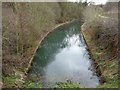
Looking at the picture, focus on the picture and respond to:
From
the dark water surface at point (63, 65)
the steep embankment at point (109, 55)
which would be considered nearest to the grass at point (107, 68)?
the steep embankment at point (109, 55)

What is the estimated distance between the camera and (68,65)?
72.3ft

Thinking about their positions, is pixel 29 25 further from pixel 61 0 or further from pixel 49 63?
pixel 61 0

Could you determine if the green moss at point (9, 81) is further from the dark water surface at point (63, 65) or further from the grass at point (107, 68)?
the grass at point (107, 68)

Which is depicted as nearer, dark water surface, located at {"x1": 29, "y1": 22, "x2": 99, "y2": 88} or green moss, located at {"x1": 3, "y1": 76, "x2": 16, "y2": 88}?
green moss, located at {"x1": 3, "y1": 76, "x2": 16, "y2": 88}

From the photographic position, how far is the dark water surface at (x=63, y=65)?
59.4ft

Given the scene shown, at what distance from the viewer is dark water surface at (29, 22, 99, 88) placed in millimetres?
18094

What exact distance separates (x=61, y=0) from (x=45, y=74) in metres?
37.6

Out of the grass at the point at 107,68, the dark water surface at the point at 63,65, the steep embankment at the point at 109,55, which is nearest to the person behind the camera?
the grass at the point at 107,68

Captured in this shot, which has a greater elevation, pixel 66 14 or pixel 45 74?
pixel 66 14

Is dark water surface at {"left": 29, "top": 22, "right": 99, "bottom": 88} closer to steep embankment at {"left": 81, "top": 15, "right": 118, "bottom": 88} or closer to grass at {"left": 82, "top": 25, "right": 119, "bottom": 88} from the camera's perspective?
grass at {"left": 82, "top": 25, "right": 119, "bottom": 88}

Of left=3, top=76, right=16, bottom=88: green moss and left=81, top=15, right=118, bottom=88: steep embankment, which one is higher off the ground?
left=81, top=15, right=118, bottom=88: steep embankment

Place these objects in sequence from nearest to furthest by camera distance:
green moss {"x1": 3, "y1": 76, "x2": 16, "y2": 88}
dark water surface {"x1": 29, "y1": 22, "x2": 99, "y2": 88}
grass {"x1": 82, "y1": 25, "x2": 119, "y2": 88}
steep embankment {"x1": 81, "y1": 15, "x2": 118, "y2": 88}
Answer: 1. grass {"x1": 82, "y1": 25, "x2": 119, "y2": 88}
2. green moss {"x1": 3, "y1": 76, "x2": 16, "y2": 88}
3. steep embankment {"x1": 81, "y1": 15, "x2": 118, "y2": 88}
4. dark water surface {"x1": 29, "y1": 22, "x2": 99, "y2": 88}

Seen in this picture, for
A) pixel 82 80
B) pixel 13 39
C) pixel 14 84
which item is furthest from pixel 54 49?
pixel 14 84

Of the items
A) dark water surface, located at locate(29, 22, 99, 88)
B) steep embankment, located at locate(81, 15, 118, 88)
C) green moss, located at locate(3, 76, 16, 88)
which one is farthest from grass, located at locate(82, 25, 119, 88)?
green moss, located at locate(3, 76, 16, 88)
